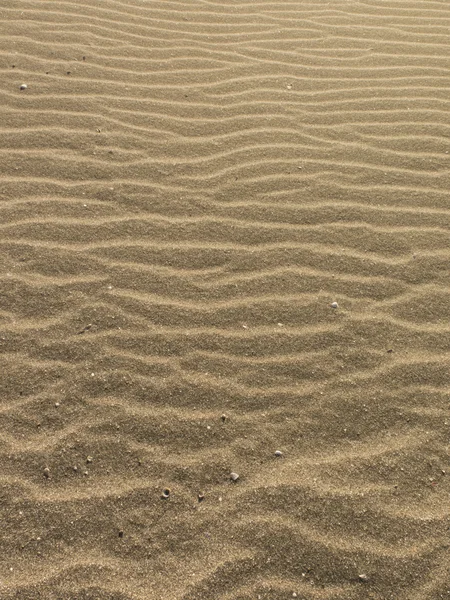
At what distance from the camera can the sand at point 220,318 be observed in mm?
2068

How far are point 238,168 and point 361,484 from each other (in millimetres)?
1963

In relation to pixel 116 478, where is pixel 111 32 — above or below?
above

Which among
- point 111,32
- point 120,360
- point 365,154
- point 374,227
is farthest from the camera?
point 111,32

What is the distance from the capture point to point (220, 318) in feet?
8.93

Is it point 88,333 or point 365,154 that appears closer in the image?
point 88,333

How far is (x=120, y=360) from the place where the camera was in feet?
8.36

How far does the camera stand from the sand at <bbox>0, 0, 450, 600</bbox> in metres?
2.07

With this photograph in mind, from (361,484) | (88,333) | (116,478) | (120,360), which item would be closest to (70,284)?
(88,333)

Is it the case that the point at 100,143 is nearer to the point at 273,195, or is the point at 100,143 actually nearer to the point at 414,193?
the point at 273,195

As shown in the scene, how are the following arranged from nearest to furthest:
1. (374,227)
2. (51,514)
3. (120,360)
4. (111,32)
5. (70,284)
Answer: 1. (51,514)
2. (120,360)
3. (70,284)
4. (374,227)
5. (111,32)

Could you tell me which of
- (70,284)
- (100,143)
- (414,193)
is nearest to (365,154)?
(414,193)

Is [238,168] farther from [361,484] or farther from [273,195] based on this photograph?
[361,484]

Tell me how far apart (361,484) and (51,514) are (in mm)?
1161

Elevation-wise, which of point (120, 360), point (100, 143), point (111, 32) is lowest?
point (120, 360)
